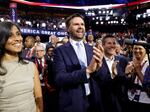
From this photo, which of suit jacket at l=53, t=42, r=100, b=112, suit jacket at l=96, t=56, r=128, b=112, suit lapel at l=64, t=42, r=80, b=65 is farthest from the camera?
suit jacket at l=96, t=56, r=128, b=112

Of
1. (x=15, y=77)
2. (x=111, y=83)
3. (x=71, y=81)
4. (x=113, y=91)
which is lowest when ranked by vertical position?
(x=113, y=91)

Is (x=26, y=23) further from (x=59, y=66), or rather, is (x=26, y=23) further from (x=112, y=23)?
(x=59, y=66)

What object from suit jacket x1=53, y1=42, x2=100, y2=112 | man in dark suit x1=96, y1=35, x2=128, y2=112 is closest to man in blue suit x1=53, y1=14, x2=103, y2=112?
suit jacket x1=53, y1=42, x2=100, y2=112

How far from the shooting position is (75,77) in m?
2.57

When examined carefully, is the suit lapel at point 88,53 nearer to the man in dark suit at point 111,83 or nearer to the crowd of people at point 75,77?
the crowd of people at point 75,77

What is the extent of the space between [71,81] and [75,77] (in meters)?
0.05

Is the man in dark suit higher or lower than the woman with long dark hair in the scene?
lower

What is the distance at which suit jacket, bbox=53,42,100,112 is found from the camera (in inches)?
102

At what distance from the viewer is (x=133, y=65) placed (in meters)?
3.07

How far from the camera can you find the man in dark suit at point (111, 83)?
3059 millimetres

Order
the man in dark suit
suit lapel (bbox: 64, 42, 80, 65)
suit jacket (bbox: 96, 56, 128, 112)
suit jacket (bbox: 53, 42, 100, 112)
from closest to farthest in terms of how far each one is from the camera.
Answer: suit jacket (bbox: 53, 42, 100, 112) < suit lapel (bbox: 64, 42, 80, 65) < the man in dark suit < suit jacket (bbox: 96, 56, 128, 112)

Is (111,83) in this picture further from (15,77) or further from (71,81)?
(15,77)

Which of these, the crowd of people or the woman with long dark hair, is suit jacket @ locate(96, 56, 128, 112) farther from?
the woman with long dark hair

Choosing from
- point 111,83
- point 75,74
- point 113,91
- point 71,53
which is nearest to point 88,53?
point 71,53
